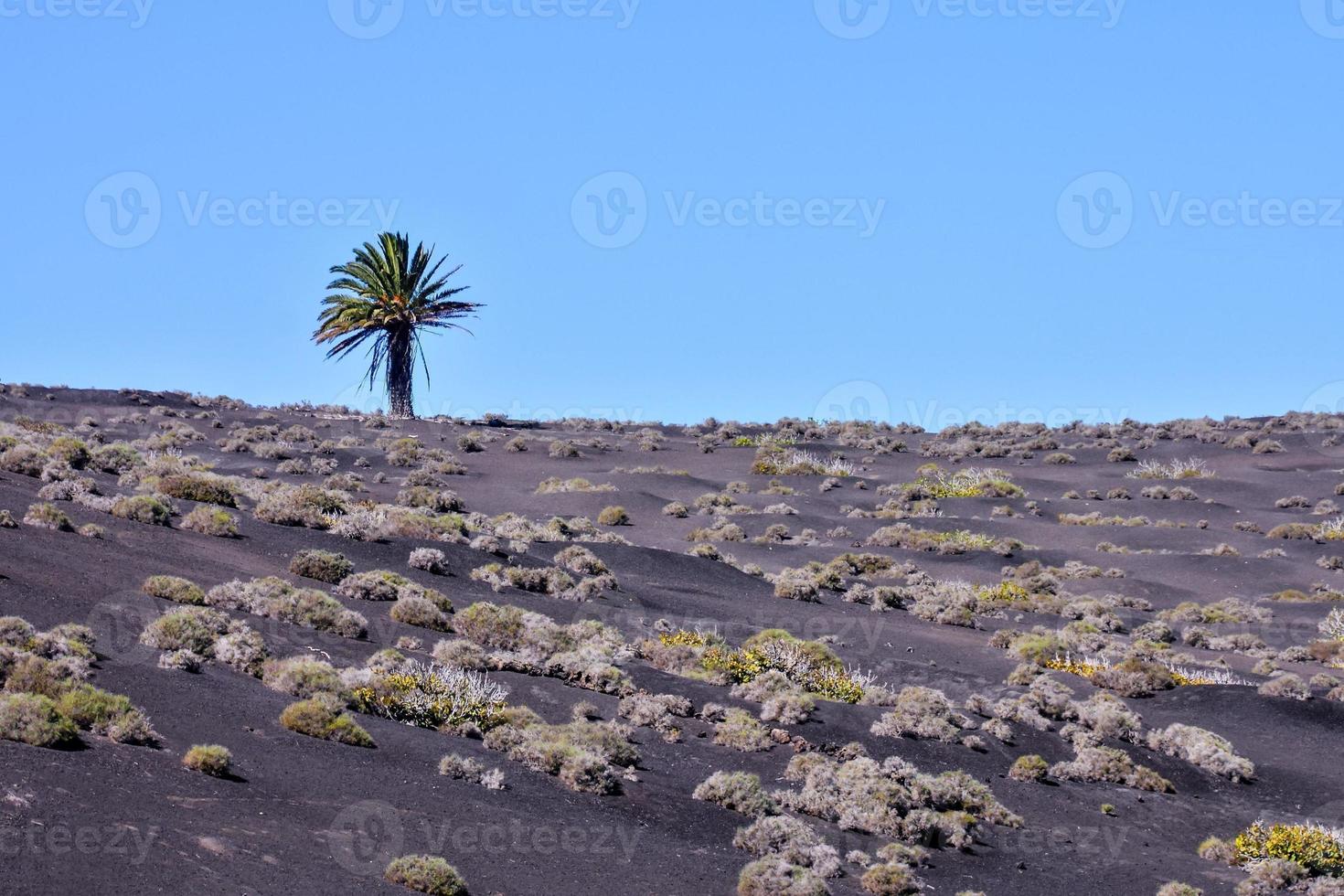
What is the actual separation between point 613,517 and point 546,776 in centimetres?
2100

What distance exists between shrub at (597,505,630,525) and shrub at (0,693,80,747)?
2348 centimetres

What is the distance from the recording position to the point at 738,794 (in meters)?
13.0

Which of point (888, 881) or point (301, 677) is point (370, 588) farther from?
point (888, 881)

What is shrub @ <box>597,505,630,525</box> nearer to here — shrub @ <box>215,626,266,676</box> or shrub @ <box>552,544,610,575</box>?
shrub @ <box>552,544,610,575</box>

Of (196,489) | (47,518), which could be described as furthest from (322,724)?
(196,489)

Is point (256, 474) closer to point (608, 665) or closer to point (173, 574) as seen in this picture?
point (173, 574)

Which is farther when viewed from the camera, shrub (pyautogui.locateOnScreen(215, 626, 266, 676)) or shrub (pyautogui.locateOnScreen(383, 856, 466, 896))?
shrub (pyautogui.locateOnScreen(215, 626, 266, 676))

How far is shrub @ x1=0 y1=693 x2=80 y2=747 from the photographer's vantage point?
10.1 m

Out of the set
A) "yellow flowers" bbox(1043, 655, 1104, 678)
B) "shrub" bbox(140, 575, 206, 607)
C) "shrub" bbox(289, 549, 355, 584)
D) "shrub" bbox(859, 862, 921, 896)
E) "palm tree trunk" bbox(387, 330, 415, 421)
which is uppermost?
"palm tree trunk" bbox(387, 330, 415, 421)

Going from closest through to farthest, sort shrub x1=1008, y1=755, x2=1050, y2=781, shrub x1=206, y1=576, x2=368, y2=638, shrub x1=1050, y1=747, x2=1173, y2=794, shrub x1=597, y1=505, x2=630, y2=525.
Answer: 1. shrub x1=1008, y1=755, x2=1050, y2=781
2. shrub x1=1050, y1=747, x2=1173, y2=794
3. shrub x1=206, y1=576, x2=368, y2=638
4. shrub x1=597, y1=505, x2=630, y2=525

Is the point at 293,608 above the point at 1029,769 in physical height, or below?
above

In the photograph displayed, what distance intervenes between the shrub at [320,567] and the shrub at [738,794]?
8.61 meters

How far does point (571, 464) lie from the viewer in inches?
1694

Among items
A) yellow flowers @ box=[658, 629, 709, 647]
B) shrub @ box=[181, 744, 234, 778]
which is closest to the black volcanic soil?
shrub @ box=[181, 744, 234, 778]
